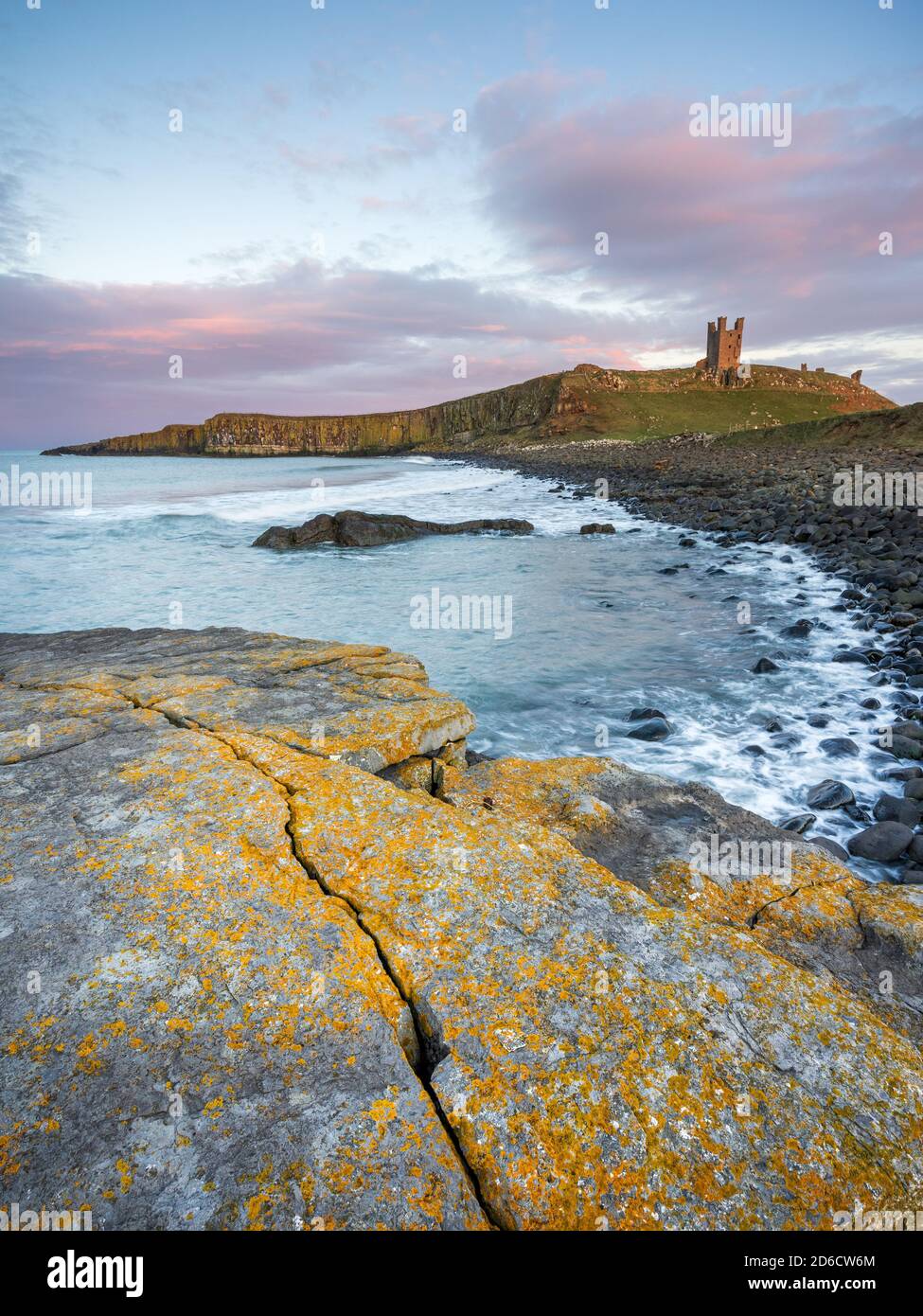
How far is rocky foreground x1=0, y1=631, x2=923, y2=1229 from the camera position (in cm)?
175

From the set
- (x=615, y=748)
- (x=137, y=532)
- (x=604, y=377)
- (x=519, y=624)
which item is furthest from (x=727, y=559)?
(x=604, y=377)

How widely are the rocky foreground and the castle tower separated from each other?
16204cm

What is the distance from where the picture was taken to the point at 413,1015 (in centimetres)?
230

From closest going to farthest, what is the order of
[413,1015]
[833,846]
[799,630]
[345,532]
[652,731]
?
[413,1015], [833,846], [652,731], [799,630], [345,532]

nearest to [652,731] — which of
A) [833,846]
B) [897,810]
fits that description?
[897,810]

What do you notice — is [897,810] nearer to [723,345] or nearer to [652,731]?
[652,731]

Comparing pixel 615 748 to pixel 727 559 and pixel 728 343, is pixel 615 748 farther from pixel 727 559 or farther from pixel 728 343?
pixel 728 343

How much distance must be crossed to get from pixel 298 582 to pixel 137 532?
18682 millimetres

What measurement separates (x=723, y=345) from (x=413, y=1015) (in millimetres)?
165314

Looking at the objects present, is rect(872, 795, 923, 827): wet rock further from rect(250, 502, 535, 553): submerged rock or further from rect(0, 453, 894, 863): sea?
rect(250, 502, 535, 553): submerged rock

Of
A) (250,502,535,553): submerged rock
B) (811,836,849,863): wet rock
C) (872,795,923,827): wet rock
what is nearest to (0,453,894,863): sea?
(872,795,923,827): wet rock

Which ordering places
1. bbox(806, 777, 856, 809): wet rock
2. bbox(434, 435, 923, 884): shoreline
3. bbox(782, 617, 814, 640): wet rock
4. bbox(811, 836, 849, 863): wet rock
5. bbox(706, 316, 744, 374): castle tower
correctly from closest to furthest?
bbox(811, 836, 849, 863): wet rock, bbox(806, 777, 856, 809): wet rock, bbox(434, 435, 923, 884): shoreline, bbox(782, 617, 814, 640): wet rock, bbox(706, 316, 744, 374): castle tower

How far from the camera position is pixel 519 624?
14.4 meters
